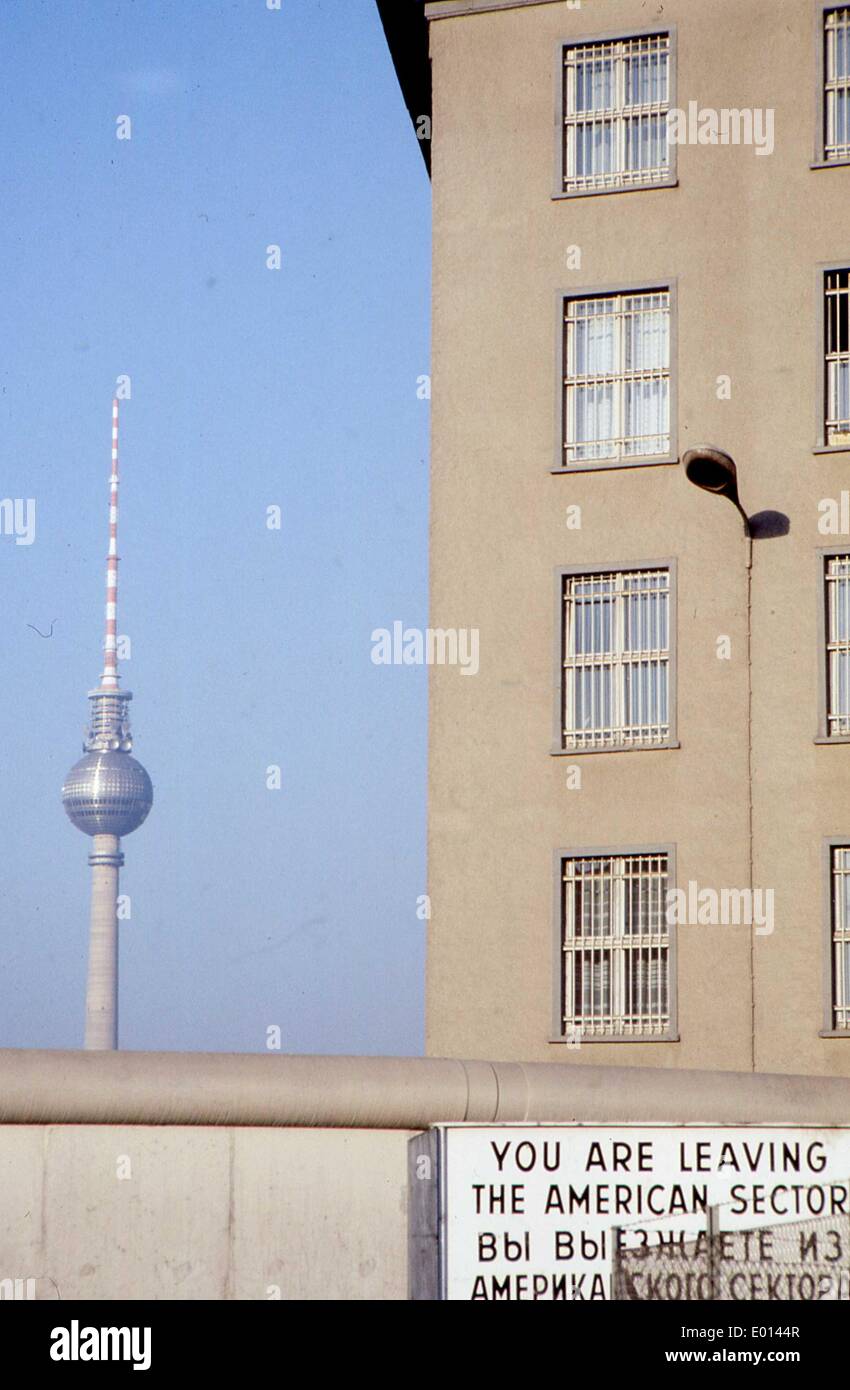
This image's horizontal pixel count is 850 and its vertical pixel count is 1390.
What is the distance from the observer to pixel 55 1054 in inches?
714

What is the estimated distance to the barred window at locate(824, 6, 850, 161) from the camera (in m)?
27.2

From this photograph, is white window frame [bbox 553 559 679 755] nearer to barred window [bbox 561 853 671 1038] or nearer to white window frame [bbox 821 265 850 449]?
barred window [bbox 561 853 671 1038]

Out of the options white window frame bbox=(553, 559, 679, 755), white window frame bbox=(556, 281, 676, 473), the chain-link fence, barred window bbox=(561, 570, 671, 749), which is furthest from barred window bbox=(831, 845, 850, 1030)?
the chain-link fence

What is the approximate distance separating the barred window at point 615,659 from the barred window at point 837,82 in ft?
20.7

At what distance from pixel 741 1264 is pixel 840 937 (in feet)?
37.3

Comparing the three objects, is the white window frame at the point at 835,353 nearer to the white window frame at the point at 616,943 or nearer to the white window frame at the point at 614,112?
the white window frame at the point at 614,112

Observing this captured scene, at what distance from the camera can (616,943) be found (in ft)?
85.8

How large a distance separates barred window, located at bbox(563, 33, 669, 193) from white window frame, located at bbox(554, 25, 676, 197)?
0.04 ft

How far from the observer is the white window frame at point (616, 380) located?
27188mm

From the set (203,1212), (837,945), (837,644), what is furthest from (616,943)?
(203,1212)

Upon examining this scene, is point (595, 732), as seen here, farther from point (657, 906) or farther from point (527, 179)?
point (527, 179)

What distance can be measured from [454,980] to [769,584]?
6.59 meters

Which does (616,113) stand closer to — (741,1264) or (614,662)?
(614,662)
